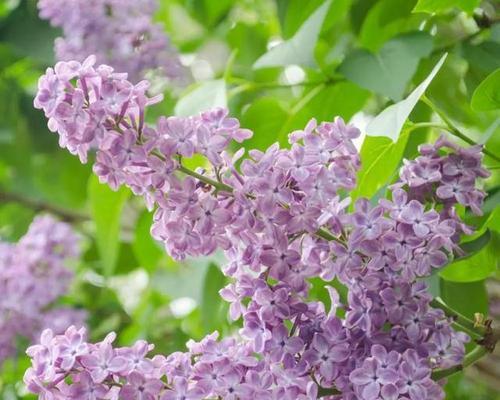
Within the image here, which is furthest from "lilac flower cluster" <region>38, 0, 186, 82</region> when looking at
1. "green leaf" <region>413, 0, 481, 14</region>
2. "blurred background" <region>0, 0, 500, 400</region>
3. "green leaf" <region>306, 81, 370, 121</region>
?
"green leaf" <region>413, 0, 481, 14</region>

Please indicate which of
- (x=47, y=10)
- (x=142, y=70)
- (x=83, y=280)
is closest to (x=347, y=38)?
(x=142, y=70)

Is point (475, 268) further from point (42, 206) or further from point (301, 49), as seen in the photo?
point (42, 206)

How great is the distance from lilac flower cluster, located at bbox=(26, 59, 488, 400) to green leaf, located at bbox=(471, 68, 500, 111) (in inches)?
4.5

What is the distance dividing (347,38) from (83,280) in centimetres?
60

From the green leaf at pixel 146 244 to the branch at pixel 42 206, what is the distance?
1.07 ft

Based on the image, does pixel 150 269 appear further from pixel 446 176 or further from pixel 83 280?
pixel 446 176

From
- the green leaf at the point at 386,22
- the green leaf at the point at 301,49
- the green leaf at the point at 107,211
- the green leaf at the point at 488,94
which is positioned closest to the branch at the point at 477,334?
the green leaf at the point at 488,94

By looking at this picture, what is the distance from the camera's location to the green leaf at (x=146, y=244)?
1.09 meters

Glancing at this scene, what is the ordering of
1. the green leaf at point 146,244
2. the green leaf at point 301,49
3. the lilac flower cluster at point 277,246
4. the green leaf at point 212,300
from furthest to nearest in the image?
the green leaf at point 146,244 < the green leaf at point 212,300 < the green leaf at point 301,49 < the lilac flower cluster at point 277,246

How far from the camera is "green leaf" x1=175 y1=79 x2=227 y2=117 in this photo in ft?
2.68

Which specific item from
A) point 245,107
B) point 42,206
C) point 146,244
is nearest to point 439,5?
point 245,107

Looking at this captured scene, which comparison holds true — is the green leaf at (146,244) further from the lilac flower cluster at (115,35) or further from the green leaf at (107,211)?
the lilac flower cluster at (115,35)

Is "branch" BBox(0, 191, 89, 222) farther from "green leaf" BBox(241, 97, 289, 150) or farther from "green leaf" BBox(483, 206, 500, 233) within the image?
"green leaf" BBox(483, 206, 500, 233)

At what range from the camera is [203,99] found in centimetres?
83
